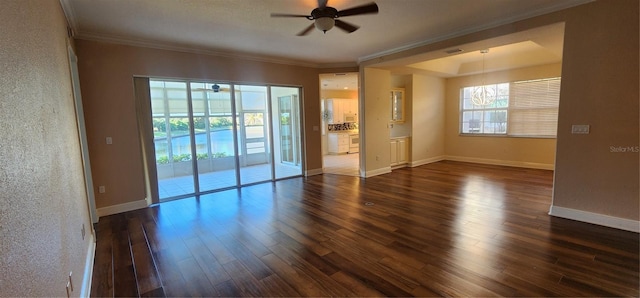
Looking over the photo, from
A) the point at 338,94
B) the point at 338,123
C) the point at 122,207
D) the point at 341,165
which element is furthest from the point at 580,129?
the point at 338,94

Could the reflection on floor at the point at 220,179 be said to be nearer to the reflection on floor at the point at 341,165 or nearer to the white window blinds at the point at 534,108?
the reflection on floor at the point at 341,165

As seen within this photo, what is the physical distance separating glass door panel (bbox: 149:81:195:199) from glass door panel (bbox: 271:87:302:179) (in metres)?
1.92

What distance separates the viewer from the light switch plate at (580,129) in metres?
3.29

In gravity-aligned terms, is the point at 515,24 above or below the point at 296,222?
above

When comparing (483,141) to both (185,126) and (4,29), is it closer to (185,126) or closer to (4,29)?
(185,126)

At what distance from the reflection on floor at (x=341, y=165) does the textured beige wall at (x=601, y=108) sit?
3861 mm

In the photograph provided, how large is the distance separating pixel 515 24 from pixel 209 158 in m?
5.47

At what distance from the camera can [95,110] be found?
13.0 ft

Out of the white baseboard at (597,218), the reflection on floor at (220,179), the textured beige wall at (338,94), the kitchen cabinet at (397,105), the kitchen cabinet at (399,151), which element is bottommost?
the white baseboard at (597,218)

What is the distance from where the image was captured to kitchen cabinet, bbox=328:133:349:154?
9.91 m

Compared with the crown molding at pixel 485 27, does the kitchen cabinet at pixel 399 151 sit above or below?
below

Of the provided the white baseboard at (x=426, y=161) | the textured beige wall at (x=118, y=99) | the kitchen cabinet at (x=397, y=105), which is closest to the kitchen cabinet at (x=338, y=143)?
the kitchen cabinet at (x=397, y=105)

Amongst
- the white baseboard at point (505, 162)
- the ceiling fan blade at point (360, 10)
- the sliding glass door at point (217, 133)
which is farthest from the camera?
the white baseboard at point (505, 162)

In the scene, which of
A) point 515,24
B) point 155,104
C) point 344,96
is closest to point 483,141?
point 515,24
